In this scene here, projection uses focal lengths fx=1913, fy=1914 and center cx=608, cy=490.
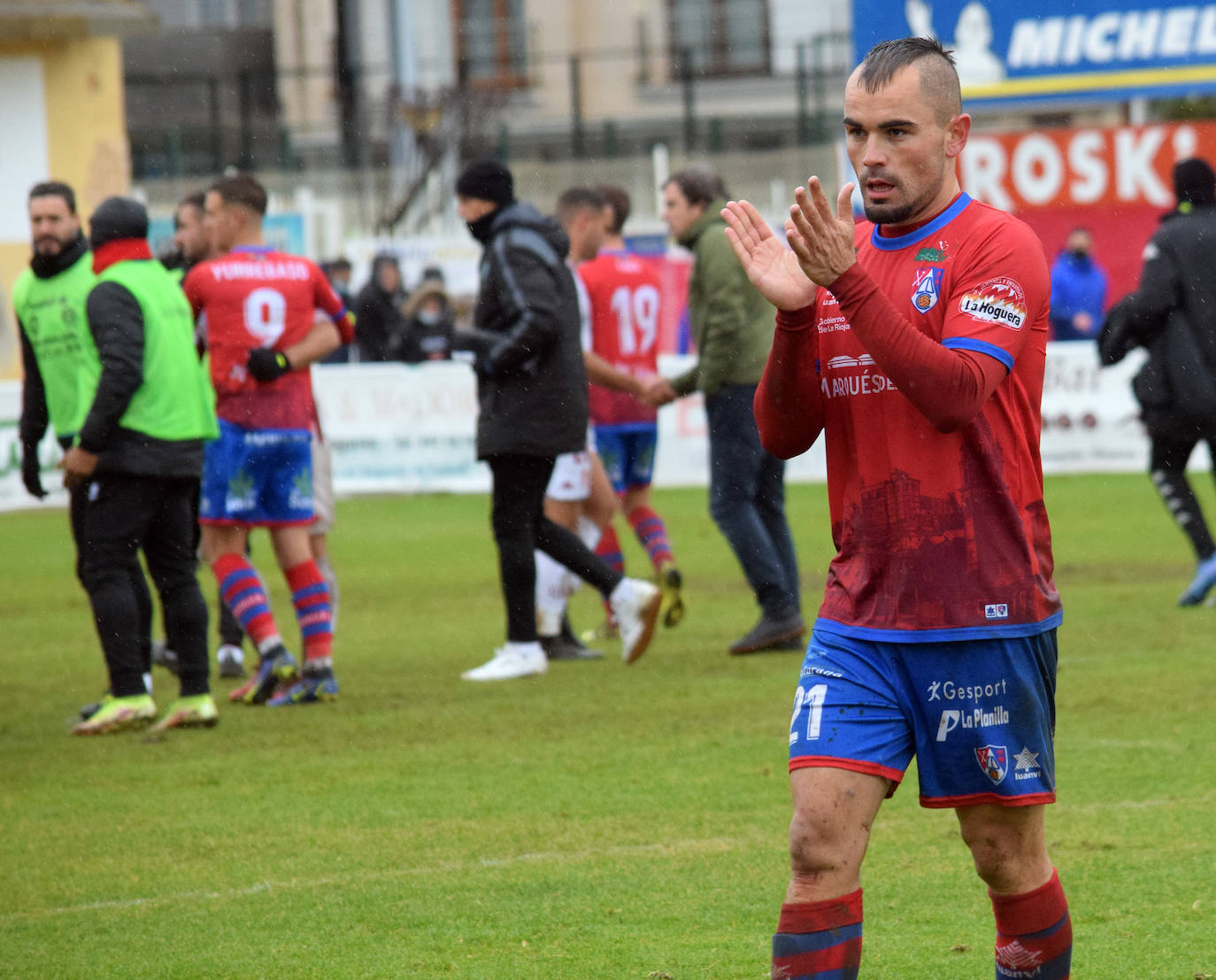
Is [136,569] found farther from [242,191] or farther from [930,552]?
[930,552]

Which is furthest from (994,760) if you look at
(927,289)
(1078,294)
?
(1078,294)

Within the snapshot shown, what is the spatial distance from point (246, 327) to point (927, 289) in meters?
5.06

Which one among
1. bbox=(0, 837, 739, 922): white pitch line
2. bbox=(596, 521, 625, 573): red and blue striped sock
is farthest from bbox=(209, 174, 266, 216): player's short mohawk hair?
bbox=(0, 837, 739, 922): white pitch line

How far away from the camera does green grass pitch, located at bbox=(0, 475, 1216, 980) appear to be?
467cm

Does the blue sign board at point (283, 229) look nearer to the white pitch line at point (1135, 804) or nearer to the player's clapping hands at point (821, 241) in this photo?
the white pitch line at point (1135, 804)

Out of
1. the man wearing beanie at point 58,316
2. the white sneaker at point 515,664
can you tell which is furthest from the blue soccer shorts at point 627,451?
the man wearing beanie at point 58,316

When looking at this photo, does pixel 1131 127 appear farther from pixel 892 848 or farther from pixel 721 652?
pixel 892 848

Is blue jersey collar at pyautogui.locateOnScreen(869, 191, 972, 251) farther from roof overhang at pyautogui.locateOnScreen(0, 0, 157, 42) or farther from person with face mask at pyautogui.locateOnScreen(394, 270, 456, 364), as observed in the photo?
roof overhang at pyautogui.locateOnScreen(0, 0, 157, 42)

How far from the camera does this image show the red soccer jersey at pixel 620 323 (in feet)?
33.1

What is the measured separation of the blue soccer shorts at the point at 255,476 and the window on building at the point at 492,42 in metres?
31.2

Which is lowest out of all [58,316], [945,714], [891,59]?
[945,714]

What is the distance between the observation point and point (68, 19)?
23281 millimetres

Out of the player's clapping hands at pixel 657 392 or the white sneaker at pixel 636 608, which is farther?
the player's clapping hands at pixel 657 392

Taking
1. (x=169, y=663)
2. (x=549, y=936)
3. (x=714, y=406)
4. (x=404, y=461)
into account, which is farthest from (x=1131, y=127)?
(x=549, y=936)
